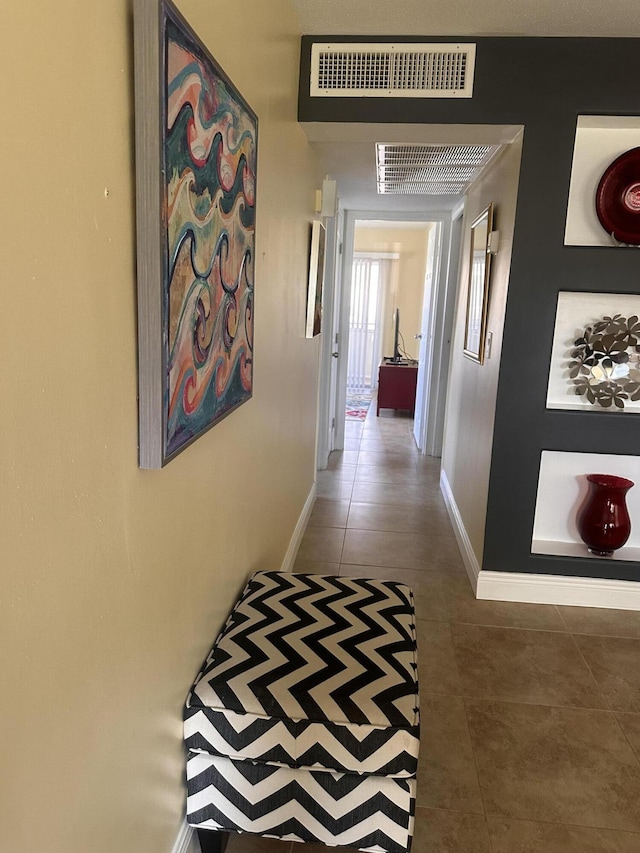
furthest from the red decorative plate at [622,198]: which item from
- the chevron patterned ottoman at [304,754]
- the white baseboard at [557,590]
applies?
the chevron patterned ottoman at [304,754]

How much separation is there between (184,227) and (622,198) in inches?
85.1

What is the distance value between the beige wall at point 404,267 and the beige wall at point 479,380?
432cm

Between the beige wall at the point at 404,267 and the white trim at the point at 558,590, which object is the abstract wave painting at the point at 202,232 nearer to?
the white trim at the point at 558,590

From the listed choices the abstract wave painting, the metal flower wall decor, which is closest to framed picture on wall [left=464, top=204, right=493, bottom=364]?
the metal flower wall decor

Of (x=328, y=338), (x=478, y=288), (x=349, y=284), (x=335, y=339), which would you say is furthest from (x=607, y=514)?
(x=349, y=284)

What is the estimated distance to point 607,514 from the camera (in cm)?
280

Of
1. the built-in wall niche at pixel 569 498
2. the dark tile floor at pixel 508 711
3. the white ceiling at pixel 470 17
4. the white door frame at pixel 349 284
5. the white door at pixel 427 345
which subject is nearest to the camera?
the dark tile floor at pixel 508 711

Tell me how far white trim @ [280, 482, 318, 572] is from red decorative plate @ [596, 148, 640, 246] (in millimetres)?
2020

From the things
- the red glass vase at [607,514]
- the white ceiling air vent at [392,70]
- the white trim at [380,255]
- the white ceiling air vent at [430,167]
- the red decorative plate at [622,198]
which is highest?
the white ceiling air vent at [392,70]

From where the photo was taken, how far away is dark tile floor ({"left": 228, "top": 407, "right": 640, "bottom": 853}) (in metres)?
1.71

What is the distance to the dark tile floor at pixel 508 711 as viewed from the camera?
5.59ft

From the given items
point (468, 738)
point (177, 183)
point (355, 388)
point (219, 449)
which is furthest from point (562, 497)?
point (355, 388)

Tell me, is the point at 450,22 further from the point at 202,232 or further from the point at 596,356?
the point at 202,232

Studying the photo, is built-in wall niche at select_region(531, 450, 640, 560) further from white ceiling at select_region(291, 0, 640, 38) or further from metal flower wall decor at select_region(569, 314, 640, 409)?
white ceiling at select_region(291, 0, 640, 38)
